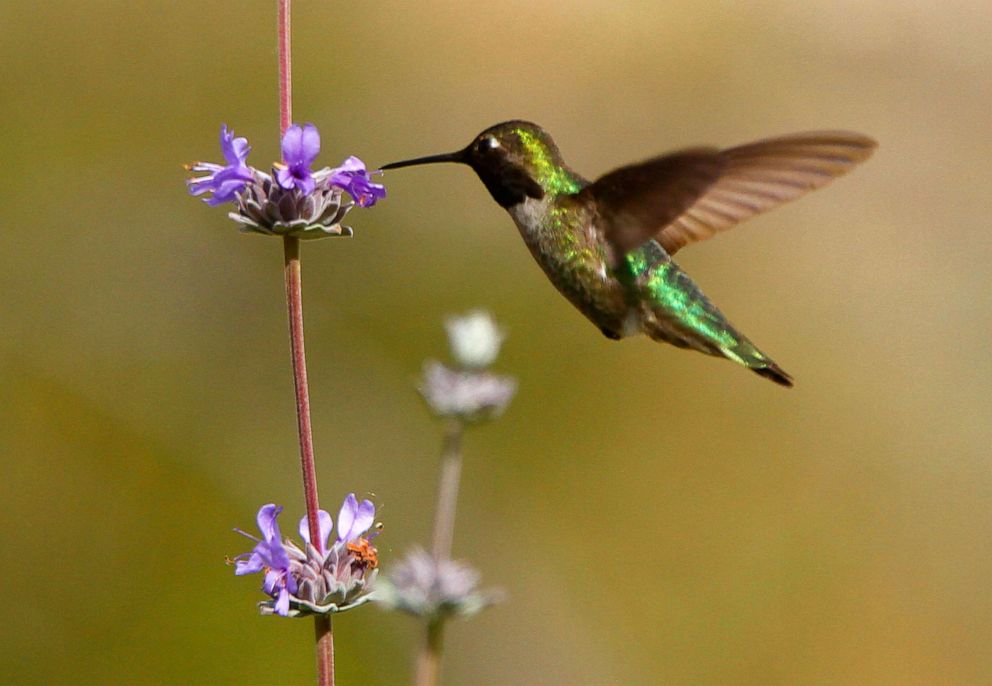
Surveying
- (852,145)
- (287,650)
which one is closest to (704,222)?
(852,145)

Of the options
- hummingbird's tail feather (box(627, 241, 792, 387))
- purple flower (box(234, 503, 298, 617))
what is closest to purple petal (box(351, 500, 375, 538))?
purple flower (box(234, 503, 298, 617))

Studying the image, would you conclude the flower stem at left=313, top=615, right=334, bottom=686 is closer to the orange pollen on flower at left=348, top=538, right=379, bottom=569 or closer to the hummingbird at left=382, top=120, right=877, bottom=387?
the orange pollen on flower at left=348, top=538, right=379, bottom=569

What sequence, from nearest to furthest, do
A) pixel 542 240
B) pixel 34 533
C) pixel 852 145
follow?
pixel 852 145 → pixel 542 240 → pixel 34 533

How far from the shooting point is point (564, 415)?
778cm

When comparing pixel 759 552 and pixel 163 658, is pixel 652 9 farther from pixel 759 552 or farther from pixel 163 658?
pixel 163 658

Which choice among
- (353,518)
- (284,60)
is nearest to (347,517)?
(353,518)

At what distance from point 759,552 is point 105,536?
382 cm

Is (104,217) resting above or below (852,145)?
above

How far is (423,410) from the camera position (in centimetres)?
742

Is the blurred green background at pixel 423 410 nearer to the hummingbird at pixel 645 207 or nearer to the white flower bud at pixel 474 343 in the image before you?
the white flower bud at pixel 474 343

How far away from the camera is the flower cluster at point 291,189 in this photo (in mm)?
2546

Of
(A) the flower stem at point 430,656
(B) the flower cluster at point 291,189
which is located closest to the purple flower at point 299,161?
(B) the flower cluster at point 291,189

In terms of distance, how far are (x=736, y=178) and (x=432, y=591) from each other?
1.47m

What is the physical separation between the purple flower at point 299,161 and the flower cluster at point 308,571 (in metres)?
0.66
